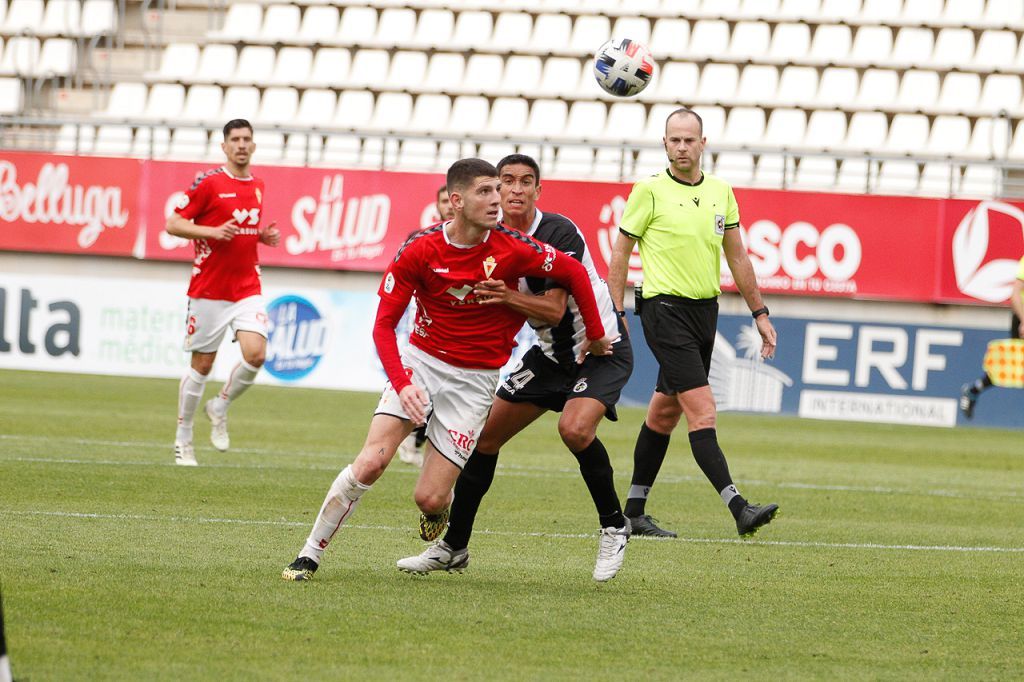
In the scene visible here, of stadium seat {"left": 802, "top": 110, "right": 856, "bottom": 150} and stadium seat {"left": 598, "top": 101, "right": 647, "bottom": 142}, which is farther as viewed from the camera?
stadium seat {"left": 598, "top": 101, "right": 647, "bottom": 142}

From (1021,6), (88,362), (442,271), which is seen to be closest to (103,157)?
(88,362)

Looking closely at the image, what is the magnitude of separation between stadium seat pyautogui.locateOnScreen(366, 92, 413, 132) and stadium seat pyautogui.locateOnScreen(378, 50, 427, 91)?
456 mm

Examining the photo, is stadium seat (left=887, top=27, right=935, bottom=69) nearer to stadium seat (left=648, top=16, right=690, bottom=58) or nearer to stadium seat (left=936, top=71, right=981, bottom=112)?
stadium seat (left=936, top=71, right=981, bottom=112)

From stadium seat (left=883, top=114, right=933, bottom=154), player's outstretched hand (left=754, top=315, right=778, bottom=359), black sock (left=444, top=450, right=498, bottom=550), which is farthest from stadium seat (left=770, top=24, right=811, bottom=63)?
black sock (left=444, top=450, right=498, bottom=550)

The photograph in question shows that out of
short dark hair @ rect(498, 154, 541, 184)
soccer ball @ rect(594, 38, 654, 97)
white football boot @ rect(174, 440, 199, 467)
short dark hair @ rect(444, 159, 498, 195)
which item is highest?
soccer ball @ rect(594, 38, 654, 97)

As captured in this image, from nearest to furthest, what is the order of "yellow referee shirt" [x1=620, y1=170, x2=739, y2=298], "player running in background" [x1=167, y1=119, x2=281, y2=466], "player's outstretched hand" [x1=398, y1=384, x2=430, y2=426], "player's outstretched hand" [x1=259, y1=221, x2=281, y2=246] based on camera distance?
"player's outstretched hand" [x1=398, y1=384, x2=430, y2=426] < "yellow referee shirt" [x1=620, y1=170, x2=739, y2=298] < "player's outstretched hand" [x1=259, y1=221, x2=281, y2=246] < "player running in background" [x1=167, y1=119, x2=281, y2=466]

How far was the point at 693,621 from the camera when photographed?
609cm

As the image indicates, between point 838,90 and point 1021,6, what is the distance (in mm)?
3313

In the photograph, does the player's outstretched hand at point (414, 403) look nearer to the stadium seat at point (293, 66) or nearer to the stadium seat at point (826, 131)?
the stadium seat at point (826, 131)

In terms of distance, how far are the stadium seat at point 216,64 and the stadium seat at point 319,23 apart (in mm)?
1161

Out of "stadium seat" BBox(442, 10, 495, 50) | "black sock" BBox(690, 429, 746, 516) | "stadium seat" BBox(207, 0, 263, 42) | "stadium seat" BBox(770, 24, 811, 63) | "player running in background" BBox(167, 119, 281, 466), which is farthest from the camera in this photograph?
"stadium seat" BBox(207, 0, 263, 42)

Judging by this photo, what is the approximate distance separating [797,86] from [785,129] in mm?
1084

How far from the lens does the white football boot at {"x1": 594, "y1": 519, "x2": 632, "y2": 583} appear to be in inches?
274

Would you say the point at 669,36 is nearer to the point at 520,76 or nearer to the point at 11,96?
the point at 520,76
